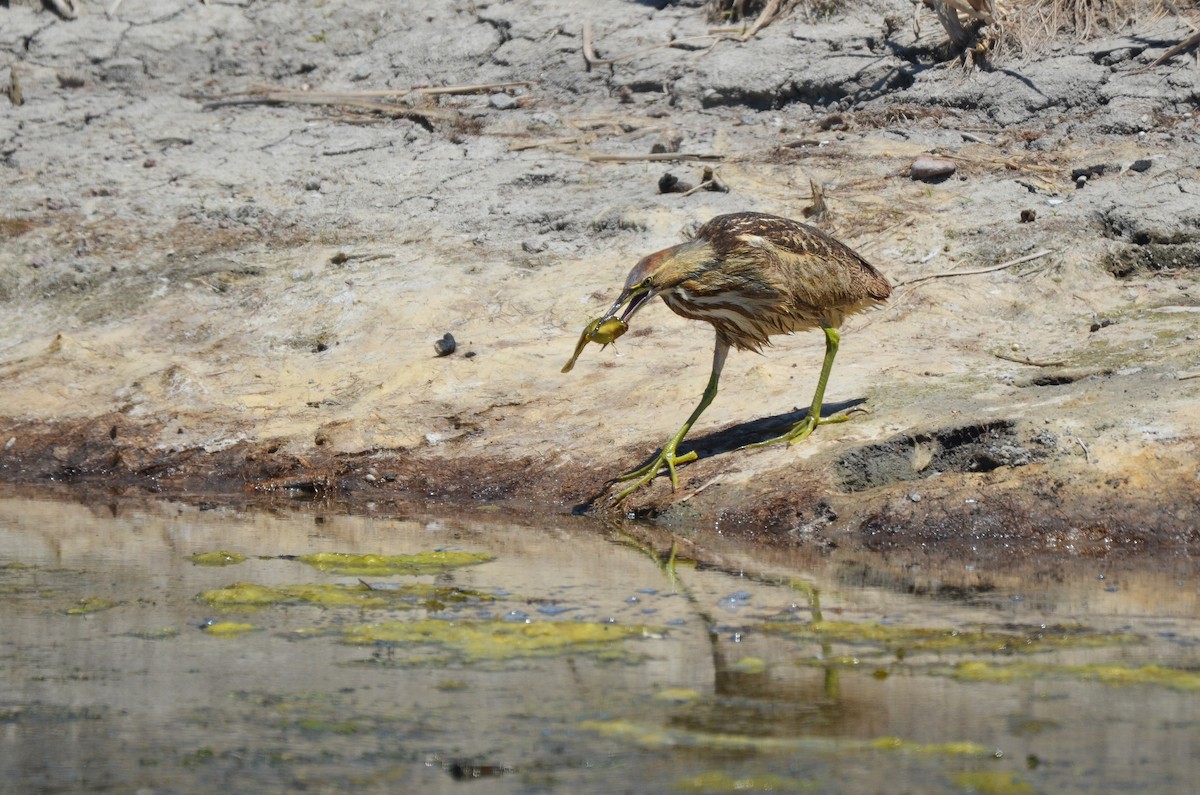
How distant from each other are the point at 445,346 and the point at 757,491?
2.70 meters

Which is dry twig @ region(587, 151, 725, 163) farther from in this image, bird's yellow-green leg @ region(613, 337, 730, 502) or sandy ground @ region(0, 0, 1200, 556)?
bird's yellow-green leg @ region(613, 337, 730, 502)

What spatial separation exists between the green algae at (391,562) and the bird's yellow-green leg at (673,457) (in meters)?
1.14

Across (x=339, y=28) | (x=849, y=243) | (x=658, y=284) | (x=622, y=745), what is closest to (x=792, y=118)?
(x=849, y=243)

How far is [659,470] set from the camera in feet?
23.8

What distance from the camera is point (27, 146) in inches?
492

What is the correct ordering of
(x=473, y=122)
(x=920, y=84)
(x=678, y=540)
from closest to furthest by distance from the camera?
1. (x=678, y=540)
2. (x=920, y=84)
3. (x=473, y=122)

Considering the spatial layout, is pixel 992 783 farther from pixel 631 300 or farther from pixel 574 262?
pixel 574 262

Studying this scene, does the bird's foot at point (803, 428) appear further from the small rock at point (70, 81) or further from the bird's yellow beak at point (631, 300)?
the small rock at point (70, 81)

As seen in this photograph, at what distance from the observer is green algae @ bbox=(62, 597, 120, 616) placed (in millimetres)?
5230

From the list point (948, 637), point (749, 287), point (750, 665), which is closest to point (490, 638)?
point (750, 665)

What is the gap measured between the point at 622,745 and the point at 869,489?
3.30 m

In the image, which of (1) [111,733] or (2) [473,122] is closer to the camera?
(1) [111,733]

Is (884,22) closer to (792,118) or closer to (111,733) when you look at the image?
(792,118)

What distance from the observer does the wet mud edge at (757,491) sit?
6.22m
